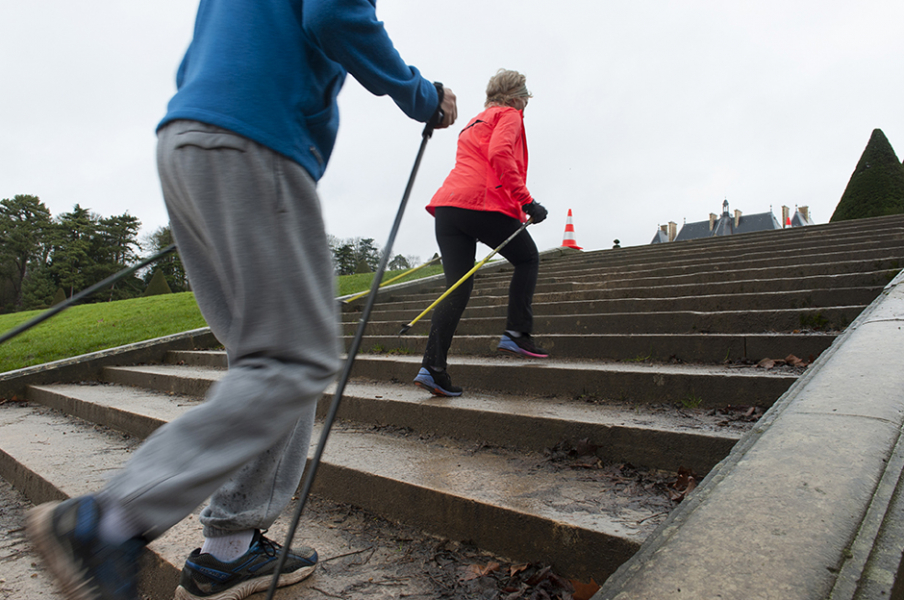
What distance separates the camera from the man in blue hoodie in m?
0.95

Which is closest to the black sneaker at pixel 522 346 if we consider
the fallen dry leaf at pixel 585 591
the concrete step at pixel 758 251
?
the fallen dry leaf at pixel 585 591

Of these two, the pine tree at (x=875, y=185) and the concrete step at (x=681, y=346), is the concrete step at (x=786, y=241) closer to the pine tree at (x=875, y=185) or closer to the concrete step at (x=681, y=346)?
the concrete step at (x=681, y=346)

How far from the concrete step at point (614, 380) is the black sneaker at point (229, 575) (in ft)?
6.32

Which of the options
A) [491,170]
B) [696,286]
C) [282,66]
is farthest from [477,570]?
[696,286]

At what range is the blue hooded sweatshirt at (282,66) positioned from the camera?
1.19 m

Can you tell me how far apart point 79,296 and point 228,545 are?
84cm

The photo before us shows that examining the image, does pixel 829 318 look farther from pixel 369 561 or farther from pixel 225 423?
pixel 225 423

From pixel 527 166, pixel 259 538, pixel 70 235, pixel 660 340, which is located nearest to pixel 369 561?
pixel 259 538

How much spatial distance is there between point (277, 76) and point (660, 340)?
2959 millimetres

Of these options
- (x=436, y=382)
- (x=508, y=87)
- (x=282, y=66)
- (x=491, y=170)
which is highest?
(x=508, y=87)

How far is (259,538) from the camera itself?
1.63 meters

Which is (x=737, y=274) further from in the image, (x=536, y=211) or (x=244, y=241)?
(x=244, y=241)

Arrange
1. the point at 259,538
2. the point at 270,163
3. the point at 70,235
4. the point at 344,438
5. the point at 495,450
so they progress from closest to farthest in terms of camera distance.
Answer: the point at 270,163 → the point at 259,538 → the point at 495,450 → the point at 344,438 → the point at 70,235

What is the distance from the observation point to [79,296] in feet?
4.78
